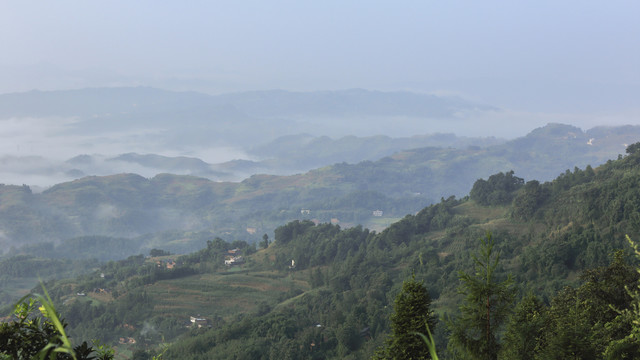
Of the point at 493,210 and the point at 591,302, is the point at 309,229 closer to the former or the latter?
the point at 493,210

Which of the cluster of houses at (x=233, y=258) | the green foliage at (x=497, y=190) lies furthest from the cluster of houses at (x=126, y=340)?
the green foliage at (x=497, y=190)

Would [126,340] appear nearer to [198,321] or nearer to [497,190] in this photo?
[198,321]

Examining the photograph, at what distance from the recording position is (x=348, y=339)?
4500 cm

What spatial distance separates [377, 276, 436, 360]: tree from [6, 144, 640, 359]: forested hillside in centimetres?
170

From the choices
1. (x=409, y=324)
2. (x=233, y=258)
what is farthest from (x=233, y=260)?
(x=409, y=324)

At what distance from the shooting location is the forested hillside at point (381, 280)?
2248 centimetres

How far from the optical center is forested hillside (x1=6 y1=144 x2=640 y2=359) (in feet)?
73.8

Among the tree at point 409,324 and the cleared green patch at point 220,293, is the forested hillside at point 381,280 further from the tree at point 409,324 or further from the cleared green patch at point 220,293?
the tree at point 409,324

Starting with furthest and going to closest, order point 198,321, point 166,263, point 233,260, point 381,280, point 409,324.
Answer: point 166,263
point 233,260
point 198,321
point 381,280
point 409,324

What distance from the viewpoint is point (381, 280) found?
2522 inches

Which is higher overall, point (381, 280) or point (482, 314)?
point (482, 314)

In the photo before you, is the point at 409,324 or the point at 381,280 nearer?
the point at 409,324

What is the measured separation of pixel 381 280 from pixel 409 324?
50.2m

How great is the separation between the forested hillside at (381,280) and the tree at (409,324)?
67.0 inches
